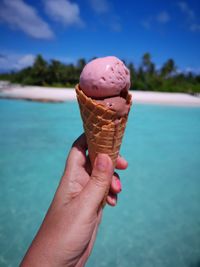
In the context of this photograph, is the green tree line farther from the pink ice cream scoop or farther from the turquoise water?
the pink ice cream scoop

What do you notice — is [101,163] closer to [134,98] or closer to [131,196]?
[131,196]

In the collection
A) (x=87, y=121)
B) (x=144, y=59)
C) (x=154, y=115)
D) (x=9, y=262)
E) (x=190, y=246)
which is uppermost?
(x=144, y=59)

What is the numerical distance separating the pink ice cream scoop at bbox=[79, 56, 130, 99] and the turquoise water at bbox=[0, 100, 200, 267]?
2.56m

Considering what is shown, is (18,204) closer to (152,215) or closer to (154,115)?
(152,215)

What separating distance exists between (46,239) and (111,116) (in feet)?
A: 3.18

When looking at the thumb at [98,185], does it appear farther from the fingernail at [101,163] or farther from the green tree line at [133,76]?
the green tree line at [133,76]

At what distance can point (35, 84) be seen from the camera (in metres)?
Answer: 39.2

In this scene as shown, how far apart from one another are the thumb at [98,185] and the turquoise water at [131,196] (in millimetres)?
2001

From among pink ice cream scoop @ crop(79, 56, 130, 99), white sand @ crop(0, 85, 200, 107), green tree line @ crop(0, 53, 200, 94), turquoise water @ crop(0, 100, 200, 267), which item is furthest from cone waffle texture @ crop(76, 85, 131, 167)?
green tree line @ crop(0, 53, 200, 94)

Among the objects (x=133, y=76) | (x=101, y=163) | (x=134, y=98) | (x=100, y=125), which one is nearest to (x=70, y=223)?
(x=101, y=163)

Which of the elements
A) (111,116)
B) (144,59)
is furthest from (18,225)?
(144,59)

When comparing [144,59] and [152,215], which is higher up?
[144,59]

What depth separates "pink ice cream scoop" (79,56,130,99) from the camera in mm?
1646

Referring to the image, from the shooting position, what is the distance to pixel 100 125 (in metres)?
1.78
